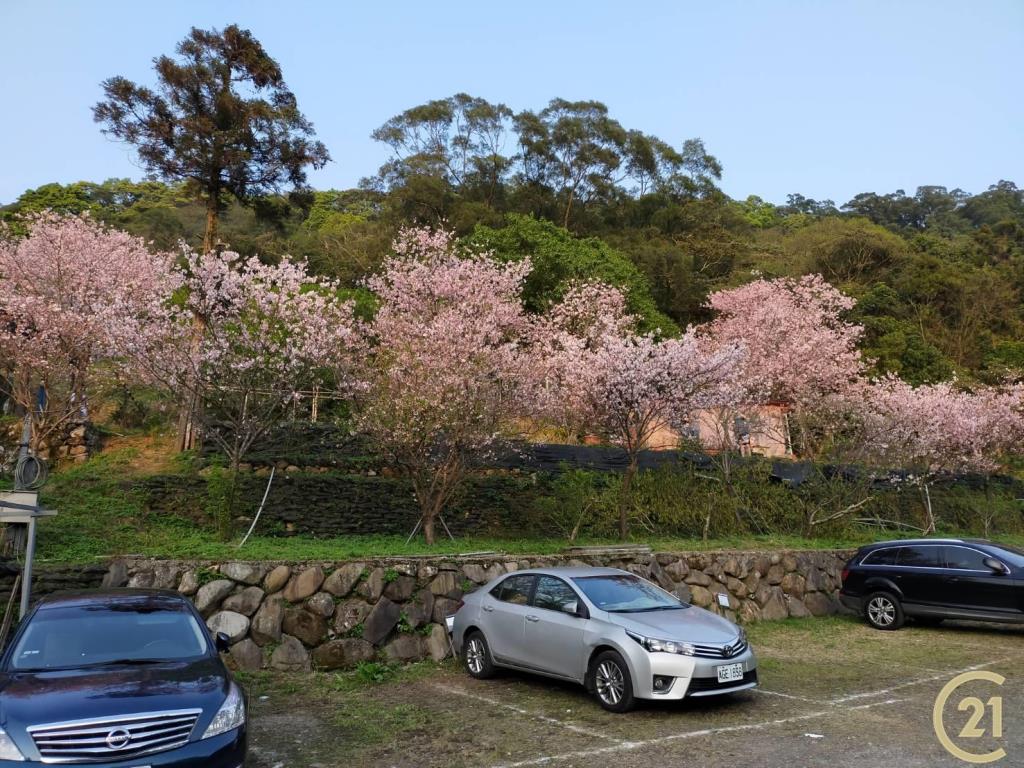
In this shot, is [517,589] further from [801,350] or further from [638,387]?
[801,350]

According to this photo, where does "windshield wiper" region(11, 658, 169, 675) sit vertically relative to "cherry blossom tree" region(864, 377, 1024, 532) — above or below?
below

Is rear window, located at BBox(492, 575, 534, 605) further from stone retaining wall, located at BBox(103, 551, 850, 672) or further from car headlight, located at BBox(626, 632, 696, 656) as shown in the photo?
car headlight, located at BBox(626, 632, 696, 656)

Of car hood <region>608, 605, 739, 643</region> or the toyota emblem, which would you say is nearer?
the toyota emblem

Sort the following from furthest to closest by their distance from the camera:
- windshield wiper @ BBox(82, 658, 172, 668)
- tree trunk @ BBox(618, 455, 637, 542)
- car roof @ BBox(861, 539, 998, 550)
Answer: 1. tree trunk @ BBox(618, 455, 637, 542)
2. car roof @ BBox(861, 539, 998, 550)
3. windshield wiper @ BBox(82, 658, 172, 668)

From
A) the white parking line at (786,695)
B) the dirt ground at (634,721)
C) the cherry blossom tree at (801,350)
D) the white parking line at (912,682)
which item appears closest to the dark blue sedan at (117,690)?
the dirt ground at (634,721)

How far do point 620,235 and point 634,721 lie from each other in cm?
3903

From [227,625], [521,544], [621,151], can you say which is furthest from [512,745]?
[621,151]

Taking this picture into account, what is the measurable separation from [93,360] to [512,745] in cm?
1541

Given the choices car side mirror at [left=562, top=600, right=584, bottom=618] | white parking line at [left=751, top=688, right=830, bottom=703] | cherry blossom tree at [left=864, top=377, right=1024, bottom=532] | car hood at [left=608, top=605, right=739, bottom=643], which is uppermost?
cherry blossom tree at [left=864, top=377, right=1024, bottom=532]

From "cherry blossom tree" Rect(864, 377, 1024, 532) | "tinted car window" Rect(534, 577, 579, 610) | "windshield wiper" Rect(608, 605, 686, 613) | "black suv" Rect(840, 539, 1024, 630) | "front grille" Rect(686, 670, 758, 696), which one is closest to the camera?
"front grille" Rect(686, 670, 758, 696)

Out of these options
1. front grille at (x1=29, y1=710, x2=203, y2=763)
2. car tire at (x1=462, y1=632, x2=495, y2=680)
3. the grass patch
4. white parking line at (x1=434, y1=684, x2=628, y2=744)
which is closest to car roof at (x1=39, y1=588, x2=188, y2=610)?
front grille at (x1=29, y1=710, x2=203, y2=763)

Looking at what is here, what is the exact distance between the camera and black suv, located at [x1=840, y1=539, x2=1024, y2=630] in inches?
497

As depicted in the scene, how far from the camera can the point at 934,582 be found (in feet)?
43.5

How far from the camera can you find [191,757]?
5.31m
